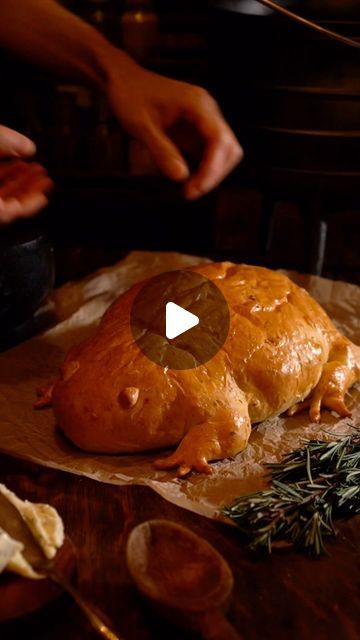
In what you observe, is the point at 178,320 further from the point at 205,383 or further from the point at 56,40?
the point at 56,40

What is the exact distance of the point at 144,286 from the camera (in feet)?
8.80

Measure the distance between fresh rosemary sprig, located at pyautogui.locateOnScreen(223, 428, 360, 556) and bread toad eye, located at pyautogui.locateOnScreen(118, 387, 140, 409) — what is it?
417 mm

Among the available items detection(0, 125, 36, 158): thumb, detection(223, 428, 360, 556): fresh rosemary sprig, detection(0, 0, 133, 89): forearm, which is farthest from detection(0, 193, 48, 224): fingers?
detection(223, 428, 360, 556): fresh rosemary sprig

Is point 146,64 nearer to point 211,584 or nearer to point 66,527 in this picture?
point 66,527

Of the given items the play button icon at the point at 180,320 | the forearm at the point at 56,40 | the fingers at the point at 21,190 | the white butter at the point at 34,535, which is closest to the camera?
the white butter at the point at 34,535

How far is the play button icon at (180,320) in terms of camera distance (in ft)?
7.95

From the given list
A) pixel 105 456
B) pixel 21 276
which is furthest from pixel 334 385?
pixel 21 276

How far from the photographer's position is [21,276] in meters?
2.84

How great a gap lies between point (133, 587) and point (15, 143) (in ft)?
4.84

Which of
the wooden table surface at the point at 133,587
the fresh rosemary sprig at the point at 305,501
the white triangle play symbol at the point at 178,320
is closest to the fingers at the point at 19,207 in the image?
the white triangle play symbol at the point at 178,320

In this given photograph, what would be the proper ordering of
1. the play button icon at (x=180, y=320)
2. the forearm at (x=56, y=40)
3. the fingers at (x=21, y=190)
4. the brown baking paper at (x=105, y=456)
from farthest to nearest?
the forearm at (x=56, y=40), the fingers at (x=21, y=190), the play button icon at (x=180, y=320), the brown baking paper at (x=105, y=456)

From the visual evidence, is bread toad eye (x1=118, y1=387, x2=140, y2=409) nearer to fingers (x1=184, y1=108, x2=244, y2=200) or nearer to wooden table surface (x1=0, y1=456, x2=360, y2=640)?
wooden table surface (x1=0, y1=456, x2=360, y2=640)

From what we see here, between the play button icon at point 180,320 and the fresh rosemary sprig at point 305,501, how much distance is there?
419 mm

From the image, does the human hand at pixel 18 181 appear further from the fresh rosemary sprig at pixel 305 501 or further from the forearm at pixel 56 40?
the fresh rosemary sprig at pixel 305 501
